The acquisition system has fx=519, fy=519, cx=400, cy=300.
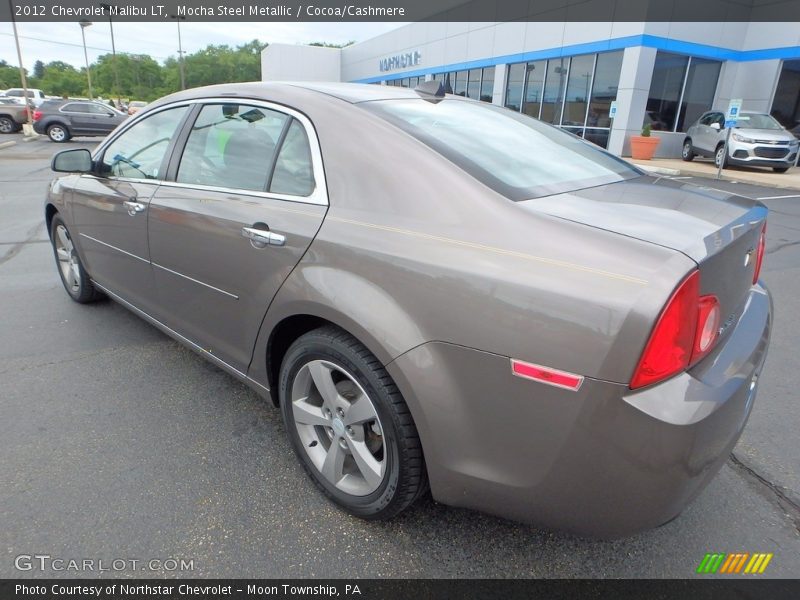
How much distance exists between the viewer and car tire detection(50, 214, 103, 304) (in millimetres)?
4016

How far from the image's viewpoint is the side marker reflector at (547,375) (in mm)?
1379

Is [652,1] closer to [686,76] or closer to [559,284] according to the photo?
[686,76]

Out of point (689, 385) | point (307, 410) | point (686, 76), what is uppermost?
point (686, 76)

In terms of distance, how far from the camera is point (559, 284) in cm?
141

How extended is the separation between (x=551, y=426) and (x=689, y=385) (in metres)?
0.39

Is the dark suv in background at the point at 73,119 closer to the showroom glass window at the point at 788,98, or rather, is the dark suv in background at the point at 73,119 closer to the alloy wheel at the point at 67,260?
the alloy wheel at the point at 67,260

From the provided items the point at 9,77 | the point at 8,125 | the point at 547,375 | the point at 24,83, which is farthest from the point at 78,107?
the point at 9,77

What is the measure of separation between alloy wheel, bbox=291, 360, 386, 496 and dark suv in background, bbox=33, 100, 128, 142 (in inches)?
878

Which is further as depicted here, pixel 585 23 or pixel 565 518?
pixel 585 23

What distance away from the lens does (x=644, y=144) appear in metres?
16.3

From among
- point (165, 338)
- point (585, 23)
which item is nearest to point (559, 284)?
point (165, 338)

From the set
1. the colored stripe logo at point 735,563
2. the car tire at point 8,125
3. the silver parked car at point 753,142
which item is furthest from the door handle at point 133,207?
the car tire at point 8,125

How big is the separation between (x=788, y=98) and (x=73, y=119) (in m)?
26.2

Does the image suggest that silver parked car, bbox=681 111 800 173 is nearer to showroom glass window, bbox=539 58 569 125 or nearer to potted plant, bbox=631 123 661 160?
potted plant, bbox=631 123 661 160
